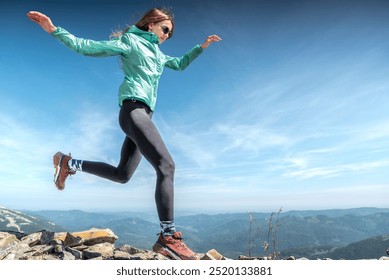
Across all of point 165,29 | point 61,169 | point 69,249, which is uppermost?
point 165,29

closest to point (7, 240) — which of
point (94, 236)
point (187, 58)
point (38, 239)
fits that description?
point (38, 239)

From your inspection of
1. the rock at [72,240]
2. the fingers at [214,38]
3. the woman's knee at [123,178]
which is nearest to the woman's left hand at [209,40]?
the fingers at [214,38]

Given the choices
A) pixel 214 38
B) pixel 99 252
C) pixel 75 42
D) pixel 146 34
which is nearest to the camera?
pixel 75 42

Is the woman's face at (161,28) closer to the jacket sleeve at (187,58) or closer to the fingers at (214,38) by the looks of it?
the jacket sleeve at (187,58)

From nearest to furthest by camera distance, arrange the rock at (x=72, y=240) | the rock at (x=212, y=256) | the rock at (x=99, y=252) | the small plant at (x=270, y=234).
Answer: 1. the small plant at (x=270, y=234)
2. the rock at (x=99, y=252)
3. the rock at (x=212, y=256)
4. the rock at (x=72, y=240)

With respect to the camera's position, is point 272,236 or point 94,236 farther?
point 94,236

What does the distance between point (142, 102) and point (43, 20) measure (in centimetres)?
145

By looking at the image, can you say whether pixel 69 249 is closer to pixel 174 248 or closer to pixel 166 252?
pixel 166 252

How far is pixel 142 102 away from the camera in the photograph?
13.9 feet

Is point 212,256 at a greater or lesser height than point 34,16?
lesser

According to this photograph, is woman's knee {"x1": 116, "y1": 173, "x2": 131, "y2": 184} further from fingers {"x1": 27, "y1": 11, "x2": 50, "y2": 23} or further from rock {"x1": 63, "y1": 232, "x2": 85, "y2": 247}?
fingers {"x1": 27, "y1": 11, "x2": 50, "y2": 23}

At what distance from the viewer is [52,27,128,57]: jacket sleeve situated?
155 inches

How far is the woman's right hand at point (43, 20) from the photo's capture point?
386cm
